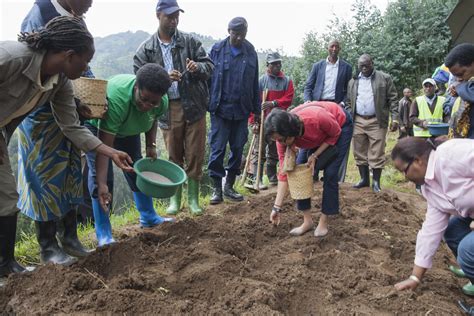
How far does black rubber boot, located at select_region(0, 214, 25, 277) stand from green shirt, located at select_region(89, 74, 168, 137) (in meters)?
0.92

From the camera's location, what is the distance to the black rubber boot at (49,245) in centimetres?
291

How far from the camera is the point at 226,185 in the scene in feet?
17.0

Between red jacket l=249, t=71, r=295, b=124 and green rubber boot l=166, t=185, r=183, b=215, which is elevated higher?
red jacket l=249, t=71, r=295, b=124

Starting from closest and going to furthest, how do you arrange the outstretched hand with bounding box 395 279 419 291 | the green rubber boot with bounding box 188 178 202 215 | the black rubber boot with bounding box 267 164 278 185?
the outstretched hand with bounding box 395 279 419 291 → the green rubber boot with bounding box 188 178 202 215 → the black rubber boot with bounding box 267 164 278 185

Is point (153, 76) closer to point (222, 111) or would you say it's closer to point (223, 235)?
point (223, 235)

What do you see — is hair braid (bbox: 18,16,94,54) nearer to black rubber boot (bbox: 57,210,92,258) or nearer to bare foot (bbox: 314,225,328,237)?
black rubber boot (bbox: 57,210,92,258)

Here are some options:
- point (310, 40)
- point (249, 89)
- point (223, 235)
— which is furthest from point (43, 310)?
point (310, 40)

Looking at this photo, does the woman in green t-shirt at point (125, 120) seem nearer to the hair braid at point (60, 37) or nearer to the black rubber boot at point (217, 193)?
the hair braid at point (60, 37)

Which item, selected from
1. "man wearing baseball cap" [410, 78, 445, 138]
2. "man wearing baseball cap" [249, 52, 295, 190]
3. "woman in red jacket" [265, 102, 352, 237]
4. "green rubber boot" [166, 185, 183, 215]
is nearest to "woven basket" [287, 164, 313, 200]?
"woman in red jacket" [265, 102, 352, 237]

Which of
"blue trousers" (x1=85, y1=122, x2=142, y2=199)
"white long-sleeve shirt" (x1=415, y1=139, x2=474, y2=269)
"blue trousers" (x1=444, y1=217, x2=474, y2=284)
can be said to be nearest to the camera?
"white long-sleeve shirt" (x1=415, y1=139, x2=474, y2=269)

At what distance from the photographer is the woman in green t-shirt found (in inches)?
115

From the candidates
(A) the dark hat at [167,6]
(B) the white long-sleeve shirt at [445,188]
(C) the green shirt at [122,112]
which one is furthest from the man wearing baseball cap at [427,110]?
(C) the green shirt at [122,112]

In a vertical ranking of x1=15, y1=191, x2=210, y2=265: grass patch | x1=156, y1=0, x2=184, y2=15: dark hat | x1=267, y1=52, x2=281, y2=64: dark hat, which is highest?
x1=156, y1=0, x2=184, y2=15: dark hat

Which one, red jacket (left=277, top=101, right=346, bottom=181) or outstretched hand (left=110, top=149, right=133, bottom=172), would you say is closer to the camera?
outstretched hand (left=110, top=149, right=133, bottom=172)
